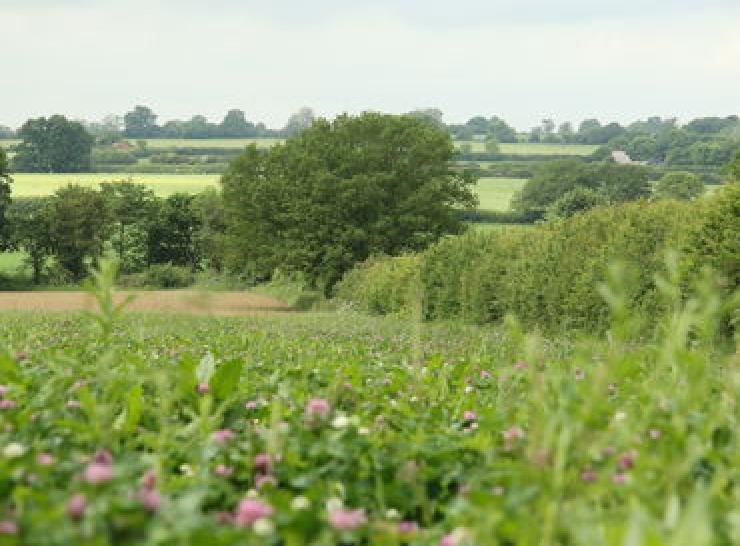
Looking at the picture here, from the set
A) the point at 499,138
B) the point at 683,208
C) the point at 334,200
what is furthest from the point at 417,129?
the point at 499,138

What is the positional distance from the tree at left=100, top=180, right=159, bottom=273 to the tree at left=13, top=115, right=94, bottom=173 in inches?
1561

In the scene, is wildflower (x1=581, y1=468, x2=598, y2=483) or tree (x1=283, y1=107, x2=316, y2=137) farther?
tree (x1=283, y1=107, x2=316, y2=137)

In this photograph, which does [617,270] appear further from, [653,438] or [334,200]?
[334,200]

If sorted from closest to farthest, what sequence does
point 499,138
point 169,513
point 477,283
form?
1. point 169,513
2. point 477,283
3. point 499,138

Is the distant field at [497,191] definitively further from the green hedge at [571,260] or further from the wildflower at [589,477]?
the wildflower at [589,477]

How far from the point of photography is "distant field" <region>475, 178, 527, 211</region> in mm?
98625

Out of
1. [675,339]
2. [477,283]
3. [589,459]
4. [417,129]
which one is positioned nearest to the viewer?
[675,339]

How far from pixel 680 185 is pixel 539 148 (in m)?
50.0

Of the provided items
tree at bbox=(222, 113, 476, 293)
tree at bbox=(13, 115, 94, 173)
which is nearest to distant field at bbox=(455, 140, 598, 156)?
tree at bbox=(13, 115, 94, 173)

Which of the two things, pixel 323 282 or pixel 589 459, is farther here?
pixel 323 282

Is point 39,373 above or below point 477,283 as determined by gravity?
above

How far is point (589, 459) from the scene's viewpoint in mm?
3279

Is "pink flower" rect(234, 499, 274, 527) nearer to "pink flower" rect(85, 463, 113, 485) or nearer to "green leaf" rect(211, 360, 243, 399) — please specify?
"pink flower" rect(85, 463, 113, 485)

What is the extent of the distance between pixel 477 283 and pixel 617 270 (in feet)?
108
